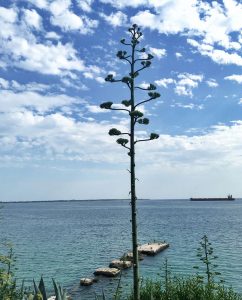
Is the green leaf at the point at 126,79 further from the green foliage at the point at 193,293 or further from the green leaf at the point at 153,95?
the green foliage at the point at 193,293

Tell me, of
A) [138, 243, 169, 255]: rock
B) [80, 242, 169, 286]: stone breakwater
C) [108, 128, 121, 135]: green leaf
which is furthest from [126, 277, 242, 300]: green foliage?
[138, 243, 169, 255]: rock

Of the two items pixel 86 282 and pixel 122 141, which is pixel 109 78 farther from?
pixel 86 282

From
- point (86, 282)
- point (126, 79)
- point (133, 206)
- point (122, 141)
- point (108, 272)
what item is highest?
point (126, 79)

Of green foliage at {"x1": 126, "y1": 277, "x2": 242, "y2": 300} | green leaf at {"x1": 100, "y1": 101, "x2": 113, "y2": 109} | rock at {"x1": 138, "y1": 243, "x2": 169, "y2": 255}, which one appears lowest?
rock at {"x1": 138, "y1": 243, "x2": 169, "y2": 255}

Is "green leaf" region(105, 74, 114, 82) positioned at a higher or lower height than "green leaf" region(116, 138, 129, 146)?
higher

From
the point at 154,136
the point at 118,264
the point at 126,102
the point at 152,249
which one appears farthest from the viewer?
the point at 152,249

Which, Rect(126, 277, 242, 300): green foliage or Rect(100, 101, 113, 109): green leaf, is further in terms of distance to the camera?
Rect(126, 277, 242, 300): green foliage

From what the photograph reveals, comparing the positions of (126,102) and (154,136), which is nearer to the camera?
(126,102)

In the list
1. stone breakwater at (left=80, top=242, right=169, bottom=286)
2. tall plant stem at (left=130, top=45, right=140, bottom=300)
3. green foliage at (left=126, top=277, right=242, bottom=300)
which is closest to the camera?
tall plant stem at (left=130, top=45, right=140, bottom=300)

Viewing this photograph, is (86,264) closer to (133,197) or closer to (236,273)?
(236,273)

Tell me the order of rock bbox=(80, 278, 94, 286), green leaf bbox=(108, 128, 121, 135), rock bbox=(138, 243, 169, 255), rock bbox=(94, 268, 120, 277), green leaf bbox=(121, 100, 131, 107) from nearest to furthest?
green leaf bbox=(108, 128, 121, 135)
green leaf bbox=(121, 100, 131, 107)
rock bbox=(80, 278, 94, 286)
rock bbox=(94, 268, 120, 277)
rock bbox=(138, 243, 169, 255)

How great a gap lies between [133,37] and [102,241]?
60403 mm

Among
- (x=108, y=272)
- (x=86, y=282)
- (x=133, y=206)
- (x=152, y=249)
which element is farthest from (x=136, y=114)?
(x=152, y=249)

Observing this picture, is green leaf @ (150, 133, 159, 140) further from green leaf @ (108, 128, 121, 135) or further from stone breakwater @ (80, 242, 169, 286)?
stone breakwater @ (80, 242, 169, 286)
